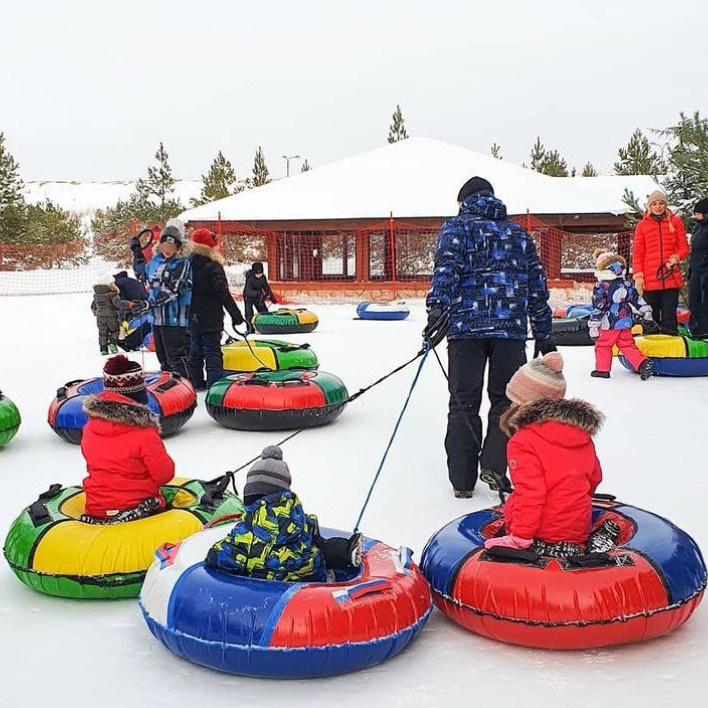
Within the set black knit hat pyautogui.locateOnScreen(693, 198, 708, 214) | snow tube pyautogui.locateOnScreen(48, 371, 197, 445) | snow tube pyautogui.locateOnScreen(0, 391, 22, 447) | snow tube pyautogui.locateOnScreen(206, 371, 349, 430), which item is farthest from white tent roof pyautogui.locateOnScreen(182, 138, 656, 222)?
snow tube pyautogui.locateOnScreen(0, 391, 22, 447)

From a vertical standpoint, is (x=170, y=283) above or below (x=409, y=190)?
below

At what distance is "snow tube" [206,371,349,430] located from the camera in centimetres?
652

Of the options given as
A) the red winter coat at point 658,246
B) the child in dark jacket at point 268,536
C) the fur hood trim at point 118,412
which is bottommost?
the child in dark jacket at point 268,536

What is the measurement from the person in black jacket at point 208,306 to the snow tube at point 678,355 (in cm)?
410

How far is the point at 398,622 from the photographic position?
2883 millimetres

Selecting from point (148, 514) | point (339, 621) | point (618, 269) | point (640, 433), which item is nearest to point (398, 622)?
point (339, 621)

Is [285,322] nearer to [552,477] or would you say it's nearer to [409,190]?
Result: [409,190]

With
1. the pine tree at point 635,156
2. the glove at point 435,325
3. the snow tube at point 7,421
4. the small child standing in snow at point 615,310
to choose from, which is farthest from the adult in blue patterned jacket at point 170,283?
the pine tree at point 635,156

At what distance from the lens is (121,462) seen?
12.3 feet

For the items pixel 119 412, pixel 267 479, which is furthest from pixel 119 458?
pixel 267 479

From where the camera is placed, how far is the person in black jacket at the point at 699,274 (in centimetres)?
921

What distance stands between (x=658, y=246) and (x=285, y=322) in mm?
6577

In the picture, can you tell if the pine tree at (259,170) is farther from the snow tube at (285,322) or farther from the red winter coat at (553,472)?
the red winter coat at (553,472)

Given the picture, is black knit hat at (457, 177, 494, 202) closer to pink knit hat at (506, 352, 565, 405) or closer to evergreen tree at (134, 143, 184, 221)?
pink knit hat at (506, 352, 565, 405)
